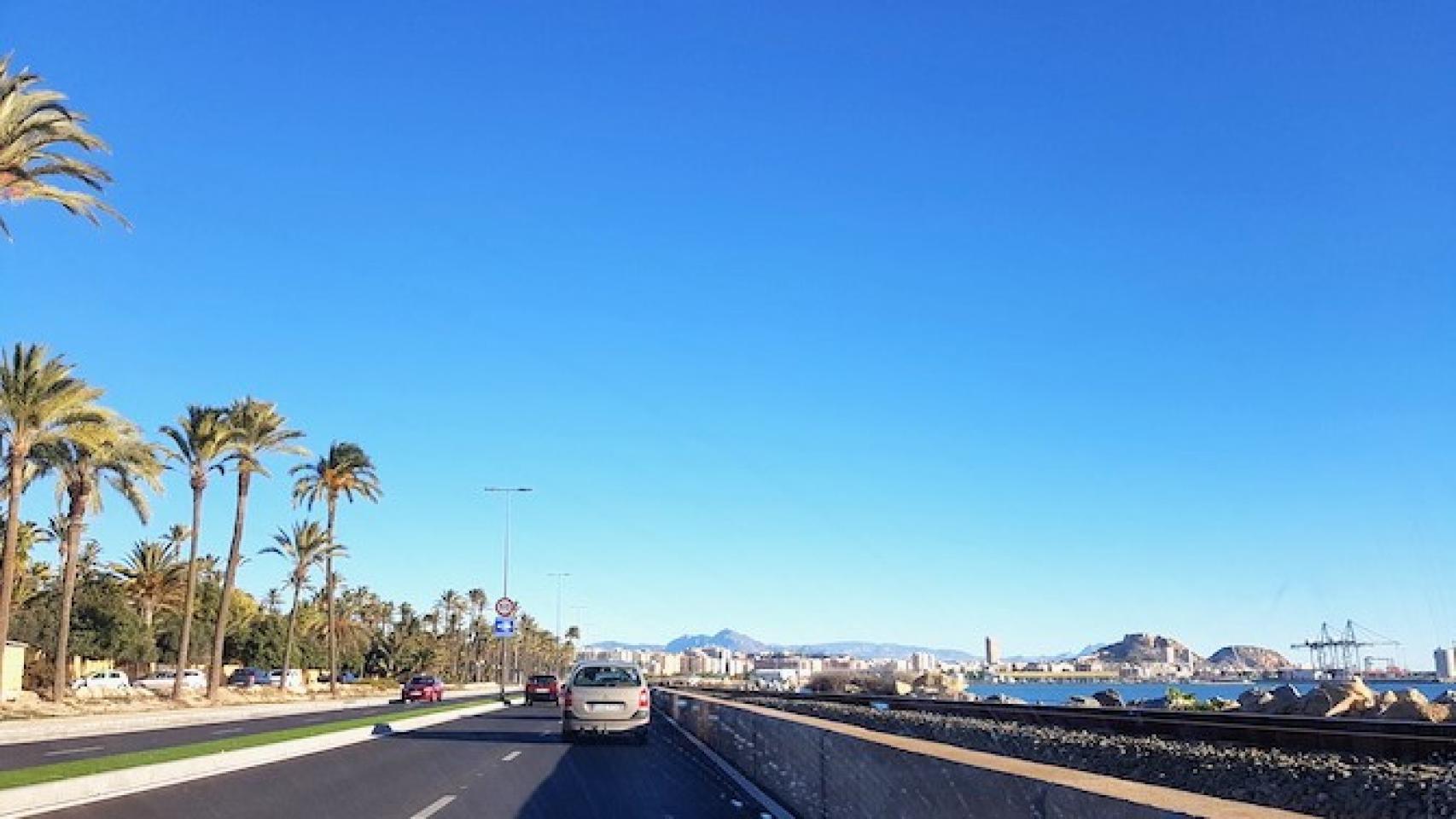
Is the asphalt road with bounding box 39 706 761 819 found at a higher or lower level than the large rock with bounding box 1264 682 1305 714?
lower

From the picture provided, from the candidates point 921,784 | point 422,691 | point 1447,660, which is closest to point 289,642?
point 422,691

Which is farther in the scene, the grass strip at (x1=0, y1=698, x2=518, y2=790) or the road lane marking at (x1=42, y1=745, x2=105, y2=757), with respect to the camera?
the road lane marking at (x1=42, y1=745, x2=105, y2=757)

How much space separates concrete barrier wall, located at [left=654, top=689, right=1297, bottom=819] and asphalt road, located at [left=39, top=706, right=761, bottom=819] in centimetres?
80

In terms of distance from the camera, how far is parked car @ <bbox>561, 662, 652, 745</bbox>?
79.2 feet

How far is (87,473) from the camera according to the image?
4291 centimetres

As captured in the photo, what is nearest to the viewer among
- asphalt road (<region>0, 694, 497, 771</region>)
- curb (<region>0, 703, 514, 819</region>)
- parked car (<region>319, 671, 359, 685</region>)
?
curb (<region>0, 703, 514, 819</region>)

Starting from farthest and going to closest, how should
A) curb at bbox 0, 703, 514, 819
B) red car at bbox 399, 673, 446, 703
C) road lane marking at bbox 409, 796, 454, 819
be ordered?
red car at bbox 399, 673, 446, 703, curb at bbox 0, 703, 514, 819, road lane marking at bbox 409, 796, 454, 819

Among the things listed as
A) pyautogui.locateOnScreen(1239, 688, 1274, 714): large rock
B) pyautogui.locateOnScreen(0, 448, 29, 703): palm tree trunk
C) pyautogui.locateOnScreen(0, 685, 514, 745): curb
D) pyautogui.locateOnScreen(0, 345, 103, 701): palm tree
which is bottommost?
pyautogui.locateOnScreen(0, 685, 514, 745): curb

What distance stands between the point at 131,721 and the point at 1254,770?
29923 mm

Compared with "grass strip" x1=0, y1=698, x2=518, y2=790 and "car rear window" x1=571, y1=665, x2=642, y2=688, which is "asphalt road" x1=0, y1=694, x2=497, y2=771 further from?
"car rear window" x1=571, y1=665, x2=642, y2=688

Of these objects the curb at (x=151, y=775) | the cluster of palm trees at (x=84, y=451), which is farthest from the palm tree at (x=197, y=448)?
the curb at (x=151, y=775)

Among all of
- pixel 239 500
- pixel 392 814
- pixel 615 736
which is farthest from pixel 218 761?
pixel 239 500

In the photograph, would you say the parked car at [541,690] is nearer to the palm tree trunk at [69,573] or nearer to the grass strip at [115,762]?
the palm tree trunk at [69,573]

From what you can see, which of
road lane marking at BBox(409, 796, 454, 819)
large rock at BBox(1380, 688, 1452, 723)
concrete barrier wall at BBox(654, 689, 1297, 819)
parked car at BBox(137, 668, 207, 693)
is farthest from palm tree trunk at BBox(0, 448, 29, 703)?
large rock at BBox(1380, 688, 1452, 723)
